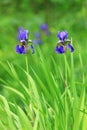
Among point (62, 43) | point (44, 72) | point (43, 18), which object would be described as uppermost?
point (43, 18)

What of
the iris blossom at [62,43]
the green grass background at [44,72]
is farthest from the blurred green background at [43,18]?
the iris blossom at [62,43]

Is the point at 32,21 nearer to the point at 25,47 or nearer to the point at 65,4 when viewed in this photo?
the point at 65,4

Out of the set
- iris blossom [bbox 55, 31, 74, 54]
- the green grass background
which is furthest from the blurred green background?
iris blossom [bbox 55, 31, 74, 54]

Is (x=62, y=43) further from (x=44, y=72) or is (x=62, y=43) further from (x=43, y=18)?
(x=43, y=18)

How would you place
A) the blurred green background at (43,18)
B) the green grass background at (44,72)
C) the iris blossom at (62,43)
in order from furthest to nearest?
the blurred green background at (43,18), the iris blossom at (62,43), the green grass background at (44,72)

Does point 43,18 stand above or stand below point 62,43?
above

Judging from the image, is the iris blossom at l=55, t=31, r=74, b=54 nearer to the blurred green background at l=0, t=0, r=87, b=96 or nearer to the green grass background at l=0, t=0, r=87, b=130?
the green grass background at l=0, t=0, r=87, b=130

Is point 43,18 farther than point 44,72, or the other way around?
point 43,18

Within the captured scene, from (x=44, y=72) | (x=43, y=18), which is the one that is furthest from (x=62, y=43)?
(x=43, y=18)

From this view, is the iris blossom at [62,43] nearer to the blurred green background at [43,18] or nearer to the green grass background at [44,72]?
the green grass background at [44,72]
